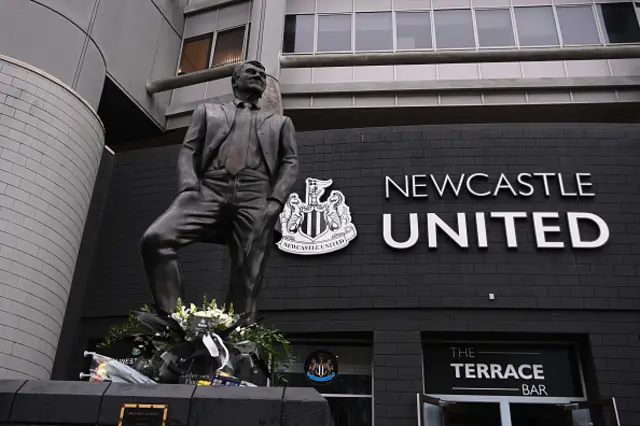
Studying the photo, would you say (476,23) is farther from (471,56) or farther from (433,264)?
(433,264)

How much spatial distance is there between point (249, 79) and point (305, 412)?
9.38ft

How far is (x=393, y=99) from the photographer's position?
1331cm

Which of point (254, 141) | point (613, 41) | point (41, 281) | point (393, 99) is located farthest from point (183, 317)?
point (613, 41)

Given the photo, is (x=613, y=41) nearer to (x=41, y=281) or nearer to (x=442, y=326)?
(x=442, y=326)

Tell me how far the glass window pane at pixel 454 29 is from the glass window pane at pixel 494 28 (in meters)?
0.24

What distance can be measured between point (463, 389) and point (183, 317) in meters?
7.49

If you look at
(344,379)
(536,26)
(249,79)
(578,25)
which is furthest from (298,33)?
(249,79)

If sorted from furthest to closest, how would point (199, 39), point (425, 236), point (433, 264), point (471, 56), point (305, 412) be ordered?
point (199, 39), point (471, 56), point (425, 236), point (433, 264), point (305, 412)

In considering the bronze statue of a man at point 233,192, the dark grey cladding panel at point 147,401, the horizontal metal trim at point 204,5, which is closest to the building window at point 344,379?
the bronze statue of a man at point 233,192

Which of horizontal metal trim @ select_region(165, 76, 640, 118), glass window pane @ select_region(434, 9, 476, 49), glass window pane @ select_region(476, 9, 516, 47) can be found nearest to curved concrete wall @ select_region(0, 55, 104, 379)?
horizontal metal trim @ select_region(165, 76, 640, 118)

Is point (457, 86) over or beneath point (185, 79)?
beneath

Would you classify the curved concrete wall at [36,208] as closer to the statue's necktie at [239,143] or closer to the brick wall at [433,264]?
the brick wall at [433,264]

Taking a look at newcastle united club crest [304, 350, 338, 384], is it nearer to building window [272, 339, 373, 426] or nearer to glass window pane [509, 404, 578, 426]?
building window [272, 339, 373, 426]

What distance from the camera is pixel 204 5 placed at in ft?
→ 52.6
